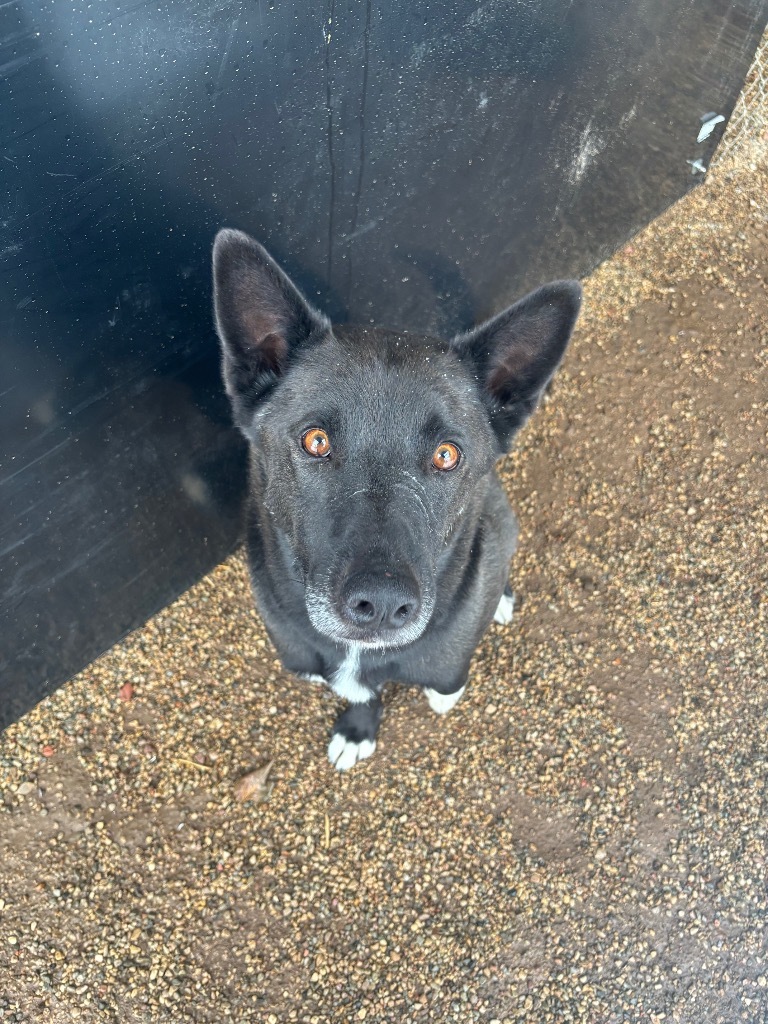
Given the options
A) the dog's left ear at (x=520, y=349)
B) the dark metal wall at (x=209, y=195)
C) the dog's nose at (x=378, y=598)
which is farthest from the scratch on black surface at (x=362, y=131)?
the dog's nose at (x=378, y=598)

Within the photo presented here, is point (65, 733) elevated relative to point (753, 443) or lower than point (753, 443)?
lower

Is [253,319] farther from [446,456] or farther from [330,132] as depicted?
[330,132]

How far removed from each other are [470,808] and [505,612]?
1054mm

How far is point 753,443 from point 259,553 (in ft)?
10.7

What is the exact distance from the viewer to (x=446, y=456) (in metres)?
2.93

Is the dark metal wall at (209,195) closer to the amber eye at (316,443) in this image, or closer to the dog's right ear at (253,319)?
the dog's right ear at (253,319)

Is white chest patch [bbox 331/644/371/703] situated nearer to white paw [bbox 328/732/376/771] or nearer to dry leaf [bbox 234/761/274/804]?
white paw [bbox 328/732/376/771]

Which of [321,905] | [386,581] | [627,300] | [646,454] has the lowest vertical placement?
[321,905]

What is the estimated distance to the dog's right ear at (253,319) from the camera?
2791mm

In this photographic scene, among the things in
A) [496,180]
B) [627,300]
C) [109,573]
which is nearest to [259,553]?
[109,573]

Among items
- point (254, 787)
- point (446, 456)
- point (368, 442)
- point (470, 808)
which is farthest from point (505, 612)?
point (368, 442)

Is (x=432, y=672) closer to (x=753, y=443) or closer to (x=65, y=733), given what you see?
(x=65, y=733)

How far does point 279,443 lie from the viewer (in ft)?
9.77

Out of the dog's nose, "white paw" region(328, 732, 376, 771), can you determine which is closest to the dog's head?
the dog's nose
